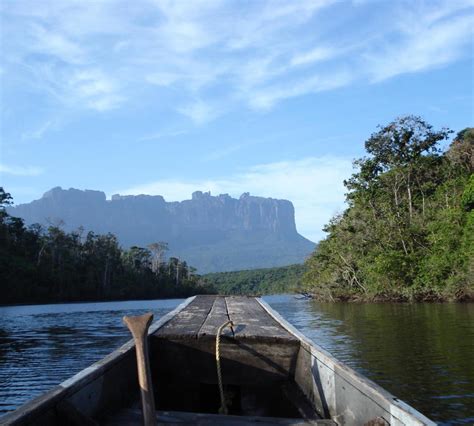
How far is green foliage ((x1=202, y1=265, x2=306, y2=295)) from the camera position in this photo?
410 ft

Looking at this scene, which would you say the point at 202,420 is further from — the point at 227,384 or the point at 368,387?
the point at 227,384

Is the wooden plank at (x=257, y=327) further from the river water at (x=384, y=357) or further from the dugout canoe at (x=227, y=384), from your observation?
the river water at (x=384, y=357)

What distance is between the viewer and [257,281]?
134500 mm

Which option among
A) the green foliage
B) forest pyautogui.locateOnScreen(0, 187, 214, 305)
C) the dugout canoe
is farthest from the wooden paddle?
the green foliage

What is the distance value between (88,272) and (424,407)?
86882 millimetres

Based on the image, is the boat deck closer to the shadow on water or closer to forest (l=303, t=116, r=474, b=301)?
the shadow on water

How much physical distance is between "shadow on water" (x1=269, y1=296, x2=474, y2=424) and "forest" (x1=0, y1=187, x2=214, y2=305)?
62136mm

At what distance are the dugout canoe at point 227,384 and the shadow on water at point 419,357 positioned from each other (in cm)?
277

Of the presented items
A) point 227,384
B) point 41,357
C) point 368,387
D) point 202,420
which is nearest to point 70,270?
point 41,357

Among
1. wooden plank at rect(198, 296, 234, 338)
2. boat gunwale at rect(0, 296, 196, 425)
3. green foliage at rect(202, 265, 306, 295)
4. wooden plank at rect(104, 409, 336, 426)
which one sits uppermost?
wooden plank at rect(198, 296, 234, 338)

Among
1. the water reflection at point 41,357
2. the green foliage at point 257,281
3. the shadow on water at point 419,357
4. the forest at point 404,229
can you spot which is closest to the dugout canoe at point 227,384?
the shadow on water at point 419,357

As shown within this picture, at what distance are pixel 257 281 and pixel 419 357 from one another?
406 ft

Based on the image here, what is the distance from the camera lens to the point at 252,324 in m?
7.22

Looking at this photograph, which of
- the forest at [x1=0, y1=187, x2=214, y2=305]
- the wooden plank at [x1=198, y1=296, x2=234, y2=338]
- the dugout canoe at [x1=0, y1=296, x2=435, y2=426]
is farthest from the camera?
the forest at [x1=0, y1=187, x2=214, y2=305]
